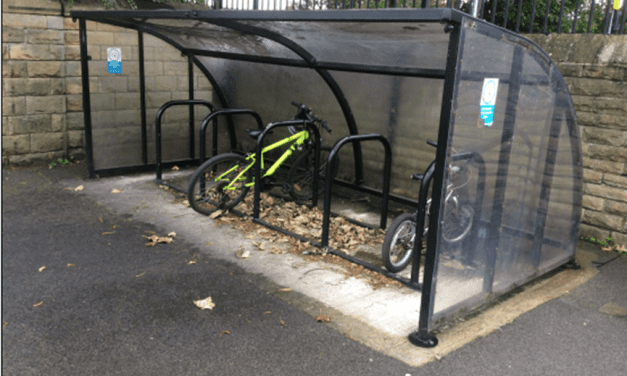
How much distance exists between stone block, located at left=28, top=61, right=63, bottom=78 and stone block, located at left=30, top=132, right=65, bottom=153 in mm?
856

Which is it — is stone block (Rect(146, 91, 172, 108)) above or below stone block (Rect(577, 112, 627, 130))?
below

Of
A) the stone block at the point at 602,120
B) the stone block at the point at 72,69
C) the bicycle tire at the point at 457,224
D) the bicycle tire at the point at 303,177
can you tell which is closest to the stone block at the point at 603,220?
the stone block at the point at 602,120

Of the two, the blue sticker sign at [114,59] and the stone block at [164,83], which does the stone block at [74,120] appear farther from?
the stone block at [164,83]

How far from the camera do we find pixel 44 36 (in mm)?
7668

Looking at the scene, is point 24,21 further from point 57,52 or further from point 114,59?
point 114,59

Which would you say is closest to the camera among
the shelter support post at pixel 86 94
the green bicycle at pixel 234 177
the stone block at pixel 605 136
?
the stone block at pixel 605 136

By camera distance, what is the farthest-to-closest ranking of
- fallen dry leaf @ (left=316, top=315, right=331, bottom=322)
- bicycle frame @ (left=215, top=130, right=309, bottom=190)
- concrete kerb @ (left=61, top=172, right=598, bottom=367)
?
1. bicycle frame @ (left=215, top=130, right=309, bottom=190)
2. fallen dry leaf @ (left=316, top=315, right=331, bottom=322)
3. concrete kerb @ (left=61, top=172, right=598, bottom=367)

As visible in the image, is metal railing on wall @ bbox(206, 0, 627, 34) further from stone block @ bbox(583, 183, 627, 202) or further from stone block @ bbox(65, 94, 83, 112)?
stone block @ bbox(65, 94, 83, 112)

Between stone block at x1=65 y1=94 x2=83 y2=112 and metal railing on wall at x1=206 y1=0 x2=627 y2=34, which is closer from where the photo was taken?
metal railing on wall at x1=206 y1=0 x2=627 y2=34

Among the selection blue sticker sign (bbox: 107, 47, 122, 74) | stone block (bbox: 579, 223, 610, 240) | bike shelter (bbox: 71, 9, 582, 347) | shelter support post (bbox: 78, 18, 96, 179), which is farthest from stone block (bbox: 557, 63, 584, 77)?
shelter support post (bbox: 78, 18, 96, 179)

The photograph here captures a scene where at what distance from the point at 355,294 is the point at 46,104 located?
583 cm

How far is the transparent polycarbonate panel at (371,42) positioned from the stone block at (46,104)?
4.00m

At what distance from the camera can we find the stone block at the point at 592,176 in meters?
5.64

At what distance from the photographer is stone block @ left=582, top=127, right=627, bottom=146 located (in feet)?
17.8
